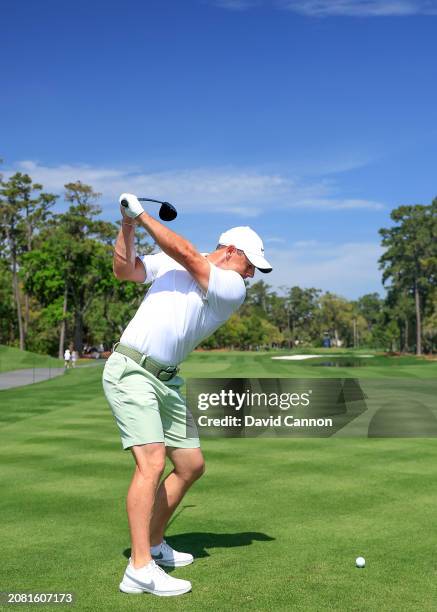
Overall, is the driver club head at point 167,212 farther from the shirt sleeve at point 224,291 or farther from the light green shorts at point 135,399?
the light green shorts at point 135,399

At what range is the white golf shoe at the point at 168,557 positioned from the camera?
209 inches

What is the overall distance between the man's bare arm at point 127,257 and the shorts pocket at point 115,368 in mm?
605

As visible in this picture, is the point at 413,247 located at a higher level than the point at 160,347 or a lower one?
higher

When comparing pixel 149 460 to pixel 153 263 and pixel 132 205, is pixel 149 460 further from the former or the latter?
pixel 132 205

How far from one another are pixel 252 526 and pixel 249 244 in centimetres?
278

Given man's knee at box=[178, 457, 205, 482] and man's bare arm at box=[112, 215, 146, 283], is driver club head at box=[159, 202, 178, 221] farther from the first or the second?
man's knee at box=[178, 457, 205, 482]

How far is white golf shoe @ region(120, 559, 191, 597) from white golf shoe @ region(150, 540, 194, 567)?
22.9 inches

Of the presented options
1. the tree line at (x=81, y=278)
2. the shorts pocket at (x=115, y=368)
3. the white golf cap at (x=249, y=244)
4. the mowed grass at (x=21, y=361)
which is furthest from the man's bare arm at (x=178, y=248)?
the tree line at (x=81, y=278)

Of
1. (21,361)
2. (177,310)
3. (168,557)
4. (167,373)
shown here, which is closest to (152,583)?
(168,557)

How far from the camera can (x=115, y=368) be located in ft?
16.3

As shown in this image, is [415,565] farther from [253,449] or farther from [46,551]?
[253,449]

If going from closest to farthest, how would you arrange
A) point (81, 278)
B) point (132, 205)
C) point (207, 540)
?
point (132, 205), point (207, 540), point (81, 278)

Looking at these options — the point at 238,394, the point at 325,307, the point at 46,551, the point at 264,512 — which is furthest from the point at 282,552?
the point at 325,307

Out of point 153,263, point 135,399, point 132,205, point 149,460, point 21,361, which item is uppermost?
point 132,205
